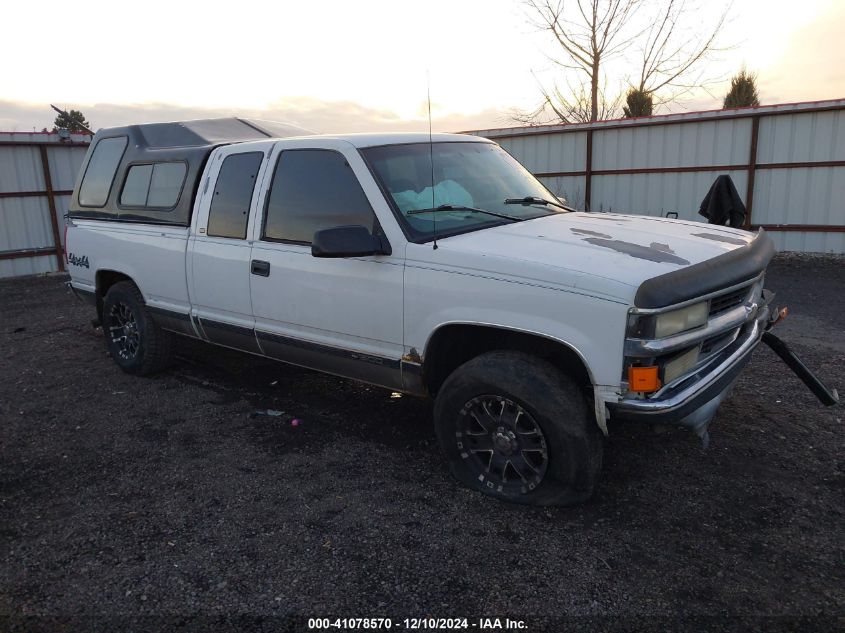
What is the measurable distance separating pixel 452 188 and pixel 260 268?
1357 millimetres

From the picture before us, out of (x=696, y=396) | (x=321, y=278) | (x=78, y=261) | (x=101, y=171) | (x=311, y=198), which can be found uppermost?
(x=101, y=171)

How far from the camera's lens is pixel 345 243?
3408mm

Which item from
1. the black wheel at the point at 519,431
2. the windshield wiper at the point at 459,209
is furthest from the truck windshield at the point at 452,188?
the black wheel at the point at 519,431

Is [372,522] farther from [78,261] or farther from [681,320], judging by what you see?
[78,261]

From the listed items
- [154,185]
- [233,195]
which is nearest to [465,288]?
[233,195]

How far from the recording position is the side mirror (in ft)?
11.1

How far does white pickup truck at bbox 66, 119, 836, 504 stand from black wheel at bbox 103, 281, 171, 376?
377 mm

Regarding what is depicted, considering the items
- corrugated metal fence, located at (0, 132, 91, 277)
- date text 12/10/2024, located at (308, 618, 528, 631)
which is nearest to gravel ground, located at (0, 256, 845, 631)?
date text 12/10/2024, located at (308, 618, 528, 631)

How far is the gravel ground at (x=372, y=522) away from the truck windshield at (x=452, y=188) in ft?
4.92

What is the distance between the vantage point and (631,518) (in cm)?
332

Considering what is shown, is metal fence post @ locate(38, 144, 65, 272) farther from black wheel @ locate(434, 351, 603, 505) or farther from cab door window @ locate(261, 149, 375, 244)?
black wheel @ locate(434, 351, 603, 505)

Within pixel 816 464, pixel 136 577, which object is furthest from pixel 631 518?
pixel 136 577

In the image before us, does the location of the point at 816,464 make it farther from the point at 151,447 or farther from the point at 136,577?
the point at 151,447

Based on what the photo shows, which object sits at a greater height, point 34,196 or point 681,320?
point 34,196
